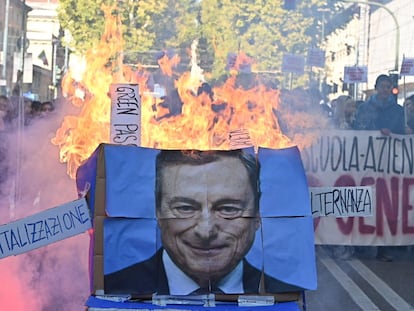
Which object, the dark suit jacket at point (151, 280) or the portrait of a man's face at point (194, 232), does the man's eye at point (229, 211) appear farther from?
the dark suit jacket at point (151, 280)

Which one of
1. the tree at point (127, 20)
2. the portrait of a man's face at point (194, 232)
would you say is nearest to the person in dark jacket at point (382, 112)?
the portrait of a man's face at point (194, 232)

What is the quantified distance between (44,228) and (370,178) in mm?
5138

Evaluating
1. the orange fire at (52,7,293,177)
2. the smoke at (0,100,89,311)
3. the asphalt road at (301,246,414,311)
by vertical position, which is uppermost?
the orange fire at (52,7,293,177)

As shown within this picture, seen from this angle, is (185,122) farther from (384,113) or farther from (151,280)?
(384,113)

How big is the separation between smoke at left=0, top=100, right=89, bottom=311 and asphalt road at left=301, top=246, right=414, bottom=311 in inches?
66.1

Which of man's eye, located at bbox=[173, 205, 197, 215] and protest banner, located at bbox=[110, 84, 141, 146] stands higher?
protest banner, located at bbox=[110, 84, 141, 146]

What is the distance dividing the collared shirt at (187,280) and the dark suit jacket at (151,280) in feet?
0.06

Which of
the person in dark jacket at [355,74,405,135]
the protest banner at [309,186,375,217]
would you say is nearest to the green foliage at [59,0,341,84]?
the person in dark jacket at [355,74,405,135]

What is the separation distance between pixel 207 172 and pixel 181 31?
15.5 metres

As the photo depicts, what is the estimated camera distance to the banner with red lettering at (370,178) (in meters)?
7.86

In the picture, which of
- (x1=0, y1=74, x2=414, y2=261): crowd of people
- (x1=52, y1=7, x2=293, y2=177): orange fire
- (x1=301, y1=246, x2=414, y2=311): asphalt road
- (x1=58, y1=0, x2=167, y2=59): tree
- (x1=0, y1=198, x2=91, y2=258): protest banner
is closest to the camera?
Result: (x1=0, y1=198, x2=91, y2=258): protest banner

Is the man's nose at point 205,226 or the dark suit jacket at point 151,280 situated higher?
the man's nose at point 205,226

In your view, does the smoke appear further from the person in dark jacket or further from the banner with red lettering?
the person in dark jacket

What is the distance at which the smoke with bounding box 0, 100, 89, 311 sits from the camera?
4734 millimetres
